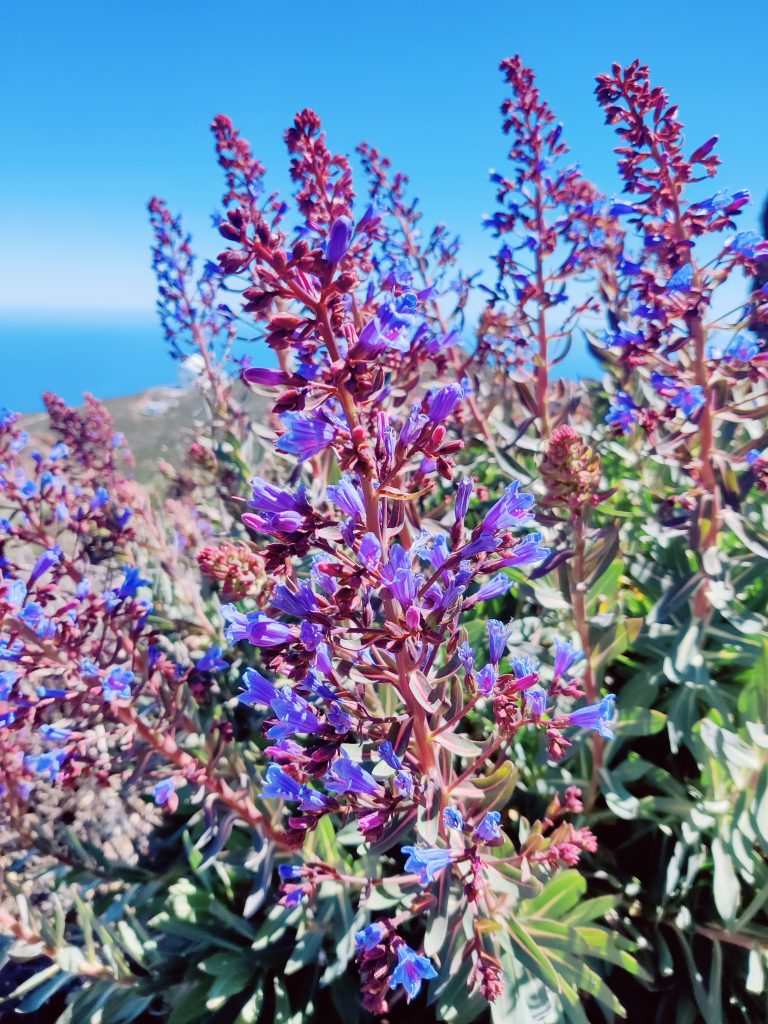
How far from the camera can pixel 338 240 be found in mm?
1683

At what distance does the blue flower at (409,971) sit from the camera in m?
1.90

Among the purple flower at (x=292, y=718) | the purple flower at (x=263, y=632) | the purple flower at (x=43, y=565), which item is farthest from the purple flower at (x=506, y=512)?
the purple flower at (x=43, y=565)

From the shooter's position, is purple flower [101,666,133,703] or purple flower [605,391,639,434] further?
purple flower [605,391,639,434]

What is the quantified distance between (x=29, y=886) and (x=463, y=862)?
128 inches

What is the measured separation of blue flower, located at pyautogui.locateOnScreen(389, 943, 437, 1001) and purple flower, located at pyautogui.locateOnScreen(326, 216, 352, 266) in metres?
2.02

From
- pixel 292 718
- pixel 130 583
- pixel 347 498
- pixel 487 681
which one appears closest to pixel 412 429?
pixel 347 498

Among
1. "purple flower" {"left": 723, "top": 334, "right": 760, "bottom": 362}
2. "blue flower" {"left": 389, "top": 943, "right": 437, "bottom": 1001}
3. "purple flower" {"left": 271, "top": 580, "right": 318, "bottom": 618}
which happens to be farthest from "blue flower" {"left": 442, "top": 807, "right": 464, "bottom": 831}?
"purple flower" {"left": 723, "top": 334, "right": 760, "bottom": 362}

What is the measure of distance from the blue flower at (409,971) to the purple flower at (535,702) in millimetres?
796

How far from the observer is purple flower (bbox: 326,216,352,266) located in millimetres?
1664

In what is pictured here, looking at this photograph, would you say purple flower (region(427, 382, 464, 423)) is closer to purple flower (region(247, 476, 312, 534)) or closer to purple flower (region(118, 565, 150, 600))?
purple flower (region(247, 476, 312, 534))

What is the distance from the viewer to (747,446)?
307 centimetres

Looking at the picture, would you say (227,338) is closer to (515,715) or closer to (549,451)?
(549,451)

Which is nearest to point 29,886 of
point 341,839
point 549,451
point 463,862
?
point 341,839

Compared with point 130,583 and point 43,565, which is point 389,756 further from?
point 43,565
